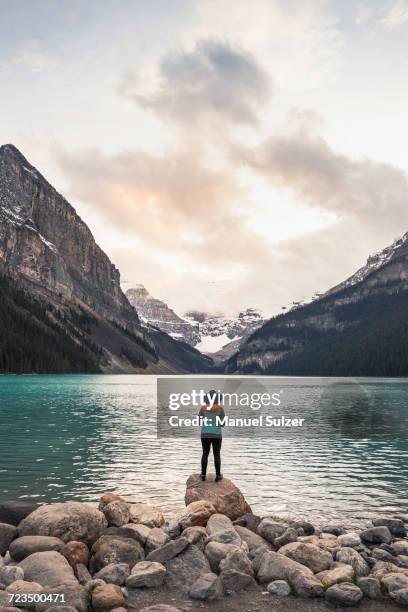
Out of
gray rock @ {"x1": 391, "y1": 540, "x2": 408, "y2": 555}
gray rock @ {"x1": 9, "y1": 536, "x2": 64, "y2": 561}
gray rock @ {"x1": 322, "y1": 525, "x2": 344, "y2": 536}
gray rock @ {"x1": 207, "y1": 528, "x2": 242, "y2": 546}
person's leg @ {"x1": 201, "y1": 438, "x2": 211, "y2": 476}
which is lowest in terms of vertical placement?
gray rock @ {"x1": 322, "y1": 525, "x2": 344, "y2": 536}

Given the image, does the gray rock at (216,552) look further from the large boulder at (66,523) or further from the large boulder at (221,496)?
the large boulder at (221,496)

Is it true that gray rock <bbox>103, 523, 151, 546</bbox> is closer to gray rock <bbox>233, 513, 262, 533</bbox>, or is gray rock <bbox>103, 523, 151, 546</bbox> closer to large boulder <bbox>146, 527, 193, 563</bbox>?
large boulder <bbox>146, 527, 193, 563</bbox>

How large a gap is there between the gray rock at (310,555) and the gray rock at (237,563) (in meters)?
1.47

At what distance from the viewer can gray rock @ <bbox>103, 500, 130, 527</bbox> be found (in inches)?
722

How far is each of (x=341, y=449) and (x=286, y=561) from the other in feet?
103

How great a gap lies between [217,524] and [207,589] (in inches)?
191

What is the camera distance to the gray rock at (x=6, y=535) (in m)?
16.2

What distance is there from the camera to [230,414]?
74.2m

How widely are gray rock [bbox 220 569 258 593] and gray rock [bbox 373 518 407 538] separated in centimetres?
834

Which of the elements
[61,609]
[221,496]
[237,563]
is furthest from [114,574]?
[221,496]

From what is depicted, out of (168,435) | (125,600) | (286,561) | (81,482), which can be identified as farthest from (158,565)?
(168,435)

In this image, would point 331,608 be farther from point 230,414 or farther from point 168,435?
point 230,414

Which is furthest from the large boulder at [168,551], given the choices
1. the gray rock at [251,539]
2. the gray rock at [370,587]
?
the gray rock at [370,587]

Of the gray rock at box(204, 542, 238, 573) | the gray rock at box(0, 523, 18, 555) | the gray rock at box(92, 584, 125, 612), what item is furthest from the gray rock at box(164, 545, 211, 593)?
the gray rock at box(0, 523, 18, 555)
